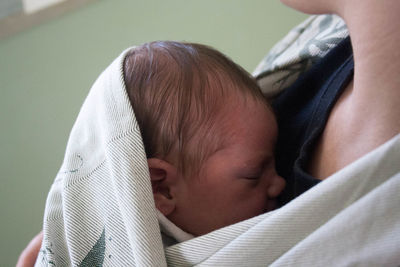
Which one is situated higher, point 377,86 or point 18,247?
point 377,86

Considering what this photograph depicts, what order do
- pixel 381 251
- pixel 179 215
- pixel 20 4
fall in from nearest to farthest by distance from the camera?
1. pixel 381 251
2. pixel 179 215
3. pixel 20 4

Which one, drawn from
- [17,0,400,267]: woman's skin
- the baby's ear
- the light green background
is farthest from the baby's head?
the light green background

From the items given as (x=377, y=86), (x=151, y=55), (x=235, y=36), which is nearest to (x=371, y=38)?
(x=377, y=86)

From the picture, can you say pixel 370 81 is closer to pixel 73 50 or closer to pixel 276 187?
pixel 276 187

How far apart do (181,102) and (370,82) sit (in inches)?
9.5

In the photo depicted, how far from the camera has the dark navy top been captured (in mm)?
508

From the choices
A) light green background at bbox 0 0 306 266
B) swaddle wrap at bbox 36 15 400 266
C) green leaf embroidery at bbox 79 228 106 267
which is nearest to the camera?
swaddle wrap at bbox 36 15 400 266

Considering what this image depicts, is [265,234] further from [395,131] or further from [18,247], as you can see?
[18,247]

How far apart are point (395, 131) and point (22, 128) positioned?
45.9 inches

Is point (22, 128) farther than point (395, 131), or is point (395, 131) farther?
point (22, 128)

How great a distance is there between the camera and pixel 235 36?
4.25ft

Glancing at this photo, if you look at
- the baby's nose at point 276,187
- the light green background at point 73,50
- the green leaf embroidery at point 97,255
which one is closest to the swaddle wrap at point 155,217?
the green leaf embroidery at point 97,255

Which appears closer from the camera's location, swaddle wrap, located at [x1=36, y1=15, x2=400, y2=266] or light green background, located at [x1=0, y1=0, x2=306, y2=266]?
swaddle wrap, located at [x1=36, y1=15, x2=400, y2=266]

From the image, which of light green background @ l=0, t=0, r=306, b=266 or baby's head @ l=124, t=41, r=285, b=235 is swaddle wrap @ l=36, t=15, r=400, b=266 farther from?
light green background @ l=0, t=0, r=306, b=266
